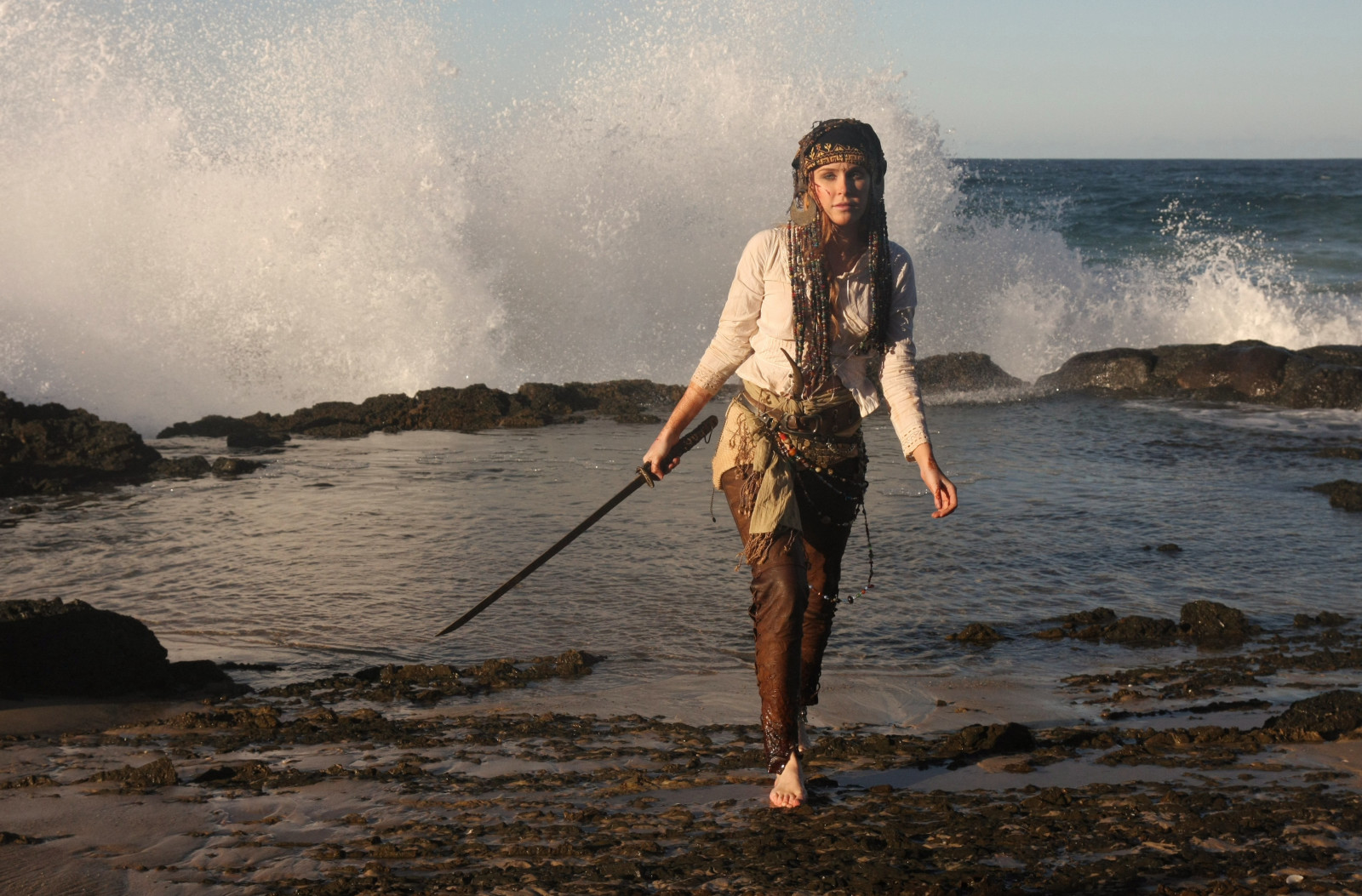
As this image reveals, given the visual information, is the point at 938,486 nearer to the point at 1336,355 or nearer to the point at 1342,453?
the point at 1342,453

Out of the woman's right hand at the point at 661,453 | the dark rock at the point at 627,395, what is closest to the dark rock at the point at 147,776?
the woman's right hand at the point at 661,453

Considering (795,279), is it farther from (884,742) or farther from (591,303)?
(591,303)

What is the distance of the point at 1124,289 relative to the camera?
20.6 m

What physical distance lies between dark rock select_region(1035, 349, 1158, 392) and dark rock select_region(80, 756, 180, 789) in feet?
42.7

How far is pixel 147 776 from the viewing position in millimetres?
3500

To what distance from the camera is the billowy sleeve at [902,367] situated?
11.4ft

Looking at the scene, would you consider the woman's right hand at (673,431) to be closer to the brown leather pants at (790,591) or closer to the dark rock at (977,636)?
the brown leather pants at (790,591)

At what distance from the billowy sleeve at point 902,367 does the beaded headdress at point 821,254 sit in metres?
0.03

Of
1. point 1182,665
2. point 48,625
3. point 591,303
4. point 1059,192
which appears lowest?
point 1182,665

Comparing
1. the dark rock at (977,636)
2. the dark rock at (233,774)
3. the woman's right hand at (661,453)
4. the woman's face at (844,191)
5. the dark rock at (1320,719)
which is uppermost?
the woman's face at (844,191)

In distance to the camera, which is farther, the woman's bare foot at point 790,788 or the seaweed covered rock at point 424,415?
the seaweed covered rock at point 424,415

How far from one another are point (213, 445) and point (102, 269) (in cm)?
520

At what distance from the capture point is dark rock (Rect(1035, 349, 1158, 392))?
15.3 metres

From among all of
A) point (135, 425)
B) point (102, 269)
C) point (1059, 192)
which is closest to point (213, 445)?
point (135, 425)
